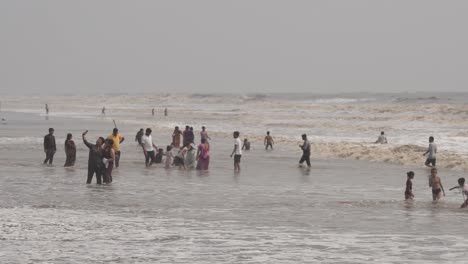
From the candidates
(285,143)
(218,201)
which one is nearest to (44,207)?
(218,201)

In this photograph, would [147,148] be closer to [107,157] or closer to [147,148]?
[147,148]

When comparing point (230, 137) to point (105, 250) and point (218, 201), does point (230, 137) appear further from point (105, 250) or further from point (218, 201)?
point (105, 250)

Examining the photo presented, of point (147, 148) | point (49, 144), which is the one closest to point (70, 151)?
point (49, 144)

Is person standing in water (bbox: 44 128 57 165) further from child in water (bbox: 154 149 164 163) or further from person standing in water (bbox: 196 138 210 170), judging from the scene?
person standing in water (bbox: 196 138 210 170)

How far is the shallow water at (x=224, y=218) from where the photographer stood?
11828 mm

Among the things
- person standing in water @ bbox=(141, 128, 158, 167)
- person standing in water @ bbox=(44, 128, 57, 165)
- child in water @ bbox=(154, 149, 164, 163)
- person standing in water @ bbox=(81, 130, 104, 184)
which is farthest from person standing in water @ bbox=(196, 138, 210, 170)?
person standing in water @ bbox=(81, 130, 104, 184)

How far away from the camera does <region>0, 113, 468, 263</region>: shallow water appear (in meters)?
11.8

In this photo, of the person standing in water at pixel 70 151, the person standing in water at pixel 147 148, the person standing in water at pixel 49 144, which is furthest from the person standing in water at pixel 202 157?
the person standing in water at pixel 49 144

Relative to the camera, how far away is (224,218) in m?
15.4

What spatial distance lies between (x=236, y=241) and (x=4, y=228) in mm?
4233

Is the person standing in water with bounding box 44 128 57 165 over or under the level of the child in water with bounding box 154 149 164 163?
over

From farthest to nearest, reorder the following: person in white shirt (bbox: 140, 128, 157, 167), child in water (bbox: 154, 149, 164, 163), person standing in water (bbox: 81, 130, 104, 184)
→ child in water (bbox: 154, 149, 164, 163) → person in white shirt (bbox: 140, 128, 157, 167) → person standing in water (bbox: 81, 130, 104, 184)

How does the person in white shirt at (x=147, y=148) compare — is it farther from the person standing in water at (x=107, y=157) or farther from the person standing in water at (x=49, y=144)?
the person standing in water at (x=107, y=157)

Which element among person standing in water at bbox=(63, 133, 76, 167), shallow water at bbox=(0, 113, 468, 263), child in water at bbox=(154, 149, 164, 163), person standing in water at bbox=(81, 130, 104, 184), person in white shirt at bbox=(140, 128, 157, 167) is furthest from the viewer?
child in water at bbox=(154, 149, 164, 163)
